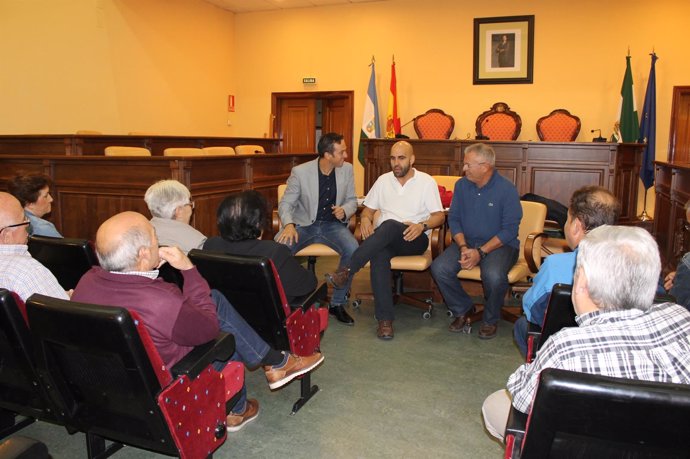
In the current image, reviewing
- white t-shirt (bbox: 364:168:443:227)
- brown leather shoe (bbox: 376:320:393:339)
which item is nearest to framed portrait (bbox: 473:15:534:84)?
white t-shirt (bbox: 364:168:443:227)

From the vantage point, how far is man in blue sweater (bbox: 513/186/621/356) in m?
2.08

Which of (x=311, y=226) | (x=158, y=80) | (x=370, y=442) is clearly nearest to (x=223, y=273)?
(x=370, y=442)

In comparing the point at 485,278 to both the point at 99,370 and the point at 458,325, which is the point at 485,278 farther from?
the point at 99,370

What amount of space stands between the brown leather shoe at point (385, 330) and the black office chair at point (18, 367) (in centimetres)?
199

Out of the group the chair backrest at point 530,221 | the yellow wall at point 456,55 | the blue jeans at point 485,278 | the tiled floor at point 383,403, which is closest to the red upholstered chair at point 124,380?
the tiled floor at point 383,403

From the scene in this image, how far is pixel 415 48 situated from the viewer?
883cm

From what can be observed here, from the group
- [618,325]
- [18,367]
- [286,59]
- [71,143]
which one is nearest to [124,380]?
[18,367]

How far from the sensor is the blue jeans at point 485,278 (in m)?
3.37

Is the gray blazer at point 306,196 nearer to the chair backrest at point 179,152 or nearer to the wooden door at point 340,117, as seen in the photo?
the chair backrest at point 179,152

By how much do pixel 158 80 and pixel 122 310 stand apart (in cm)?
796

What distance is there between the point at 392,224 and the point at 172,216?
4.91ft

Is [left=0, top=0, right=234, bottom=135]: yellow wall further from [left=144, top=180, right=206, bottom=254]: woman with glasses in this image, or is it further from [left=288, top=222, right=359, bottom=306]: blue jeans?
[left=144, top=180, right=206, bottom=254]: woman with glasses

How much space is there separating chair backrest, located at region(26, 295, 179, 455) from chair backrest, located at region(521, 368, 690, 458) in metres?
0.97

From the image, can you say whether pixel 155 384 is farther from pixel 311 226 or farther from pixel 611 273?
pixel 311 226
